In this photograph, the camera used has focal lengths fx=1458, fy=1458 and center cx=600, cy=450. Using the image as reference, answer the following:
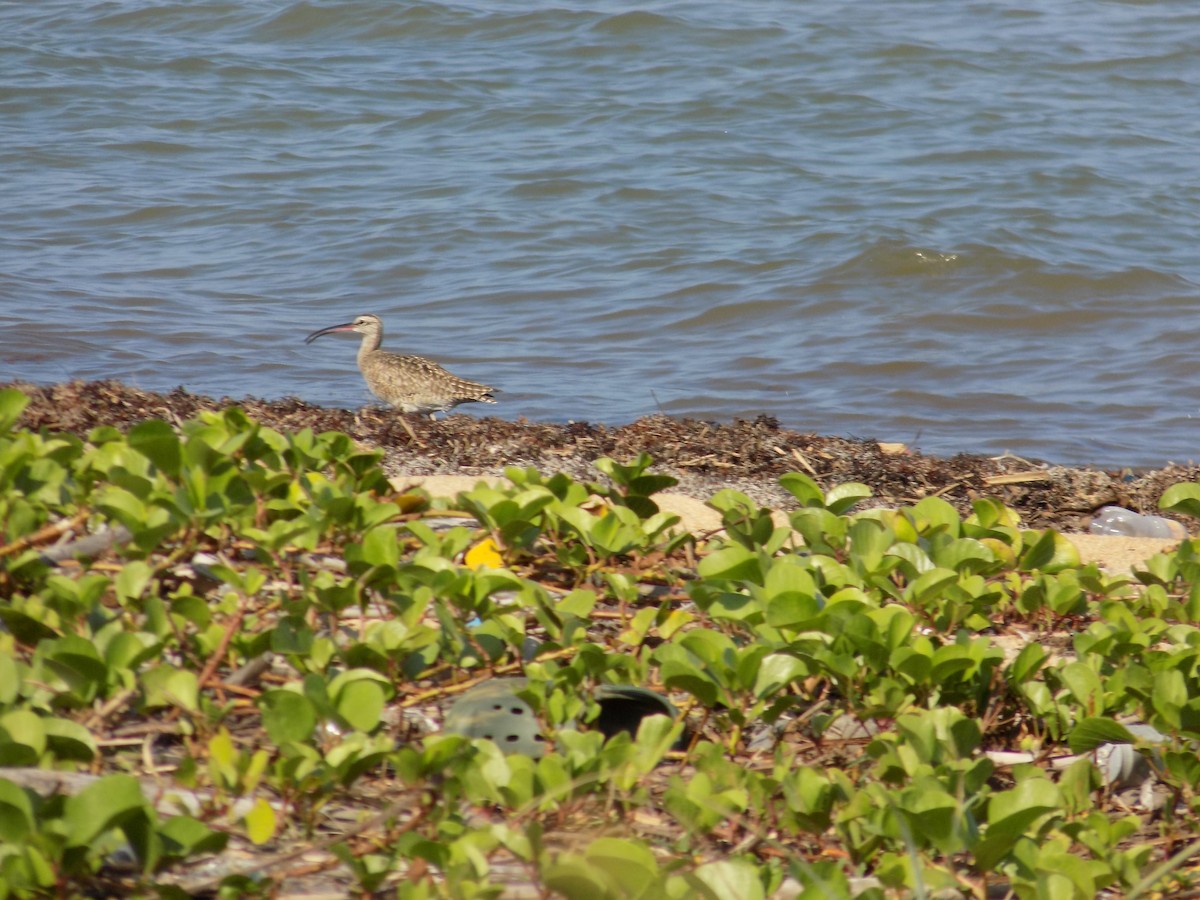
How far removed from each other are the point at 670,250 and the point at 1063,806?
9458 mm

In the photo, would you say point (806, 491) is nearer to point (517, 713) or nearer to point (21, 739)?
point (517, 713)

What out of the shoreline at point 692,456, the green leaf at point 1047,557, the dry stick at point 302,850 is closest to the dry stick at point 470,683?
the dry stick at point 302,850

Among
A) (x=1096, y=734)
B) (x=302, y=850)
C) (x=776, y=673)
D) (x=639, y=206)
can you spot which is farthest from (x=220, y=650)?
(x=639, y=206)

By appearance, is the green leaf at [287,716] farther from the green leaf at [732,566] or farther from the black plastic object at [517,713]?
the green leaf at [732,566]

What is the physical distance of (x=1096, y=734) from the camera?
2291 millimetres

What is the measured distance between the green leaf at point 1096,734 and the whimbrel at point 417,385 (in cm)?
561

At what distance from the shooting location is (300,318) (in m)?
10.0

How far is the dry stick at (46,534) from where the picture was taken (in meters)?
2.55

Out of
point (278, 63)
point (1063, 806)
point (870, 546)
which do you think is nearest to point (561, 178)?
point (278, 63)

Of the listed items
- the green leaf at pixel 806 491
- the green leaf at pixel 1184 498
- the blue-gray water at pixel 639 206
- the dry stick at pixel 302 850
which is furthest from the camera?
the blue-gray water at pixel 639 206

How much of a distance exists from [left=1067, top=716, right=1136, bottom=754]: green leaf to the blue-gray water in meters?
5.47

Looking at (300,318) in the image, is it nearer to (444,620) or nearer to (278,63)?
(278,63)

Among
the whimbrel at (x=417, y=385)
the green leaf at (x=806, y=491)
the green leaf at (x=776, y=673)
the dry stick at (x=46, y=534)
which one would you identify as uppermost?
the dry stick at (x=46, y=534)

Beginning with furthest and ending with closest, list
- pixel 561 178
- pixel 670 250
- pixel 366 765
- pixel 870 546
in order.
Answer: pixel 561 178 < pixel 670 250 < pixel 870 546 < pixel 366 765
